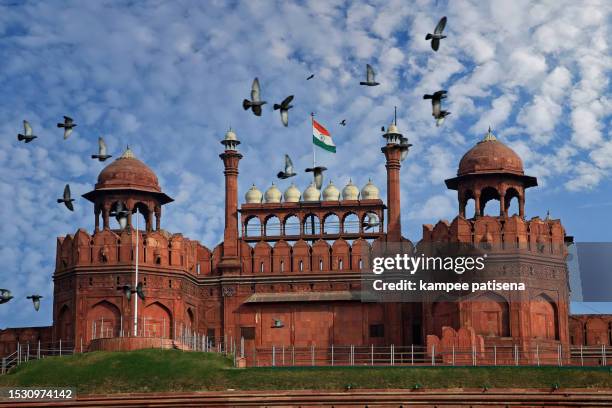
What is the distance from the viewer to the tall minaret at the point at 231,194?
61.3 meters

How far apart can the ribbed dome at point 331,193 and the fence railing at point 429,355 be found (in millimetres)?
8471

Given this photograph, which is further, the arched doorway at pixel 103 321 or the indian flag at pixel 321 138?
the indian flag at pixel 321 138

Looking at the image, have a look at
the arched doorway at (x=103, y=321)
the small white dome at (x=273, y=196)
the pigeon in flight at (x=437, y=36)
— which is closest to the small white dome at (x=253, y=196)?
the small white dome at (x=273, y=196)

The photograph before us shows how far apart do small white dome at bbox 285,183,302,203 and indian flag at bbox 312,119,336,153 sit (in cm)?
317

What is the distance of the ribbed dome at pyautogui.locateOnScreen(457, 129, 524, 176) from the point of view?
58.2 m

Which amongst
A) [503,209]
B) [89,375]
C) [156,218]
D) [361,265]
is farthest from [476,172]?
[89,375]

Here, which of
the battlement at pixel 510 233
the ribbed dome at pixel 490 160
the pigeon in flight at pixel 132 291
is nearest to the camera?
the pigeon in flight at pixel 132 291

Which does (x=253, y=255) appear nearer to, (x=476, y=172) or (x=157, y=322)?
(x=157, y=322)

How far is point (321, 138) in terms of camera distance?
61906 mm

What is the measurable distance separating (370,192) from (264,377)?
19.4 metres

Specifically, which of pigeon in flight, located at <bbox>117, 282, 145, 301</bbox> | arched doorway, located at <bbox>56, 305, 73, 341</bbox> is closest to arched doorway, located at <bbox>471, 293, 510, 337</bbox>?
pigeon in flight, located at <bbox>117, 282, 145, 301</bbox>

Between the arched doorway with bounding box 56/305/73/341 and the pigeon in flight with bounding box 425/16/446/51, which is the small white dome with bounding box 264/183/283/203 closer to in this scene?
the arched doorway with bounding box 56/305/73/341

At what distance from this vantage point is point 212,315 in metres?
60.4

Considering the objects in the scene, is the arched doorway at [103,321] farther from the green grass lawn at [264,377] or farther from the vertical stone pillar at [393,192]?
the vertical stone pillar at [393,192]
